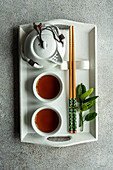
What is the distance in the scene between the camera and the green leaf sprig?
35.5 inches

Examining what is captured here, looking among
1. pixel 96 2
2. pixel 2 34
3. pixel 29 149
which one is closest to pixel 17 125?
pixel 29 149

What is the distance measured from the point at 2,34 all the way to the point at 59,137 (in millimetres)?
674

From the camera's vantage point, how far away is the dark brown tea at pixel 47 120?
0.91 meters

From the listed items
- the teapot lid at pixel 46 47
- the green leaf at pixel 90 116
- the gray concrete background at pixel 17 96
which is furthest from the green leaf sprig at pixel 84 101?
the teapot lid at pixel 46 47

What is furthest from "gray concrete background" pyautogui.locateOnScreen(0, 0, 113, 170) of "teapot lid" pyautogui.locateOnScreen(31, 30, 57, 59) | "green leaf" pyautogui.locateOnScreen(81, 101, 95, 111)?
"teapot lid" pyautogui.locateOnScreen(31, 30, 57, 59)

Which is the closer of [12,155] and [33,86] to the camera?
[33,86]

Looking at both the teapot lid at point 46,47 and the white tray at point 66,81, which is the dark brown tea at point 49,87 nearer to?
the white tray at point 66,81

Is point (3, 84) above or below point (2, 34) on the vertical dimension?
below

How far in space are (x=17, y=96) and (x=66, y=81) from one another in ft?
0.96

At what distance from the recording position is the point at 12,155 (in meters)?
0.99

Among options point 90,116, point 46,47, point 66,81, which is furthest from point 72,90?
point 46,47

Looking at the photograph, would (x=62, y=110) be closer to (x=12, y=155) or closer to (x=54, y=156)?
(x=54, y=156)

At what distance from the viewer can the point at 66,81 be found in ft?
3.10

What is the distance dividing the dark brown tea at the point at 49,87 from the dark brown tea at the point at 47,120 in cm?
8
